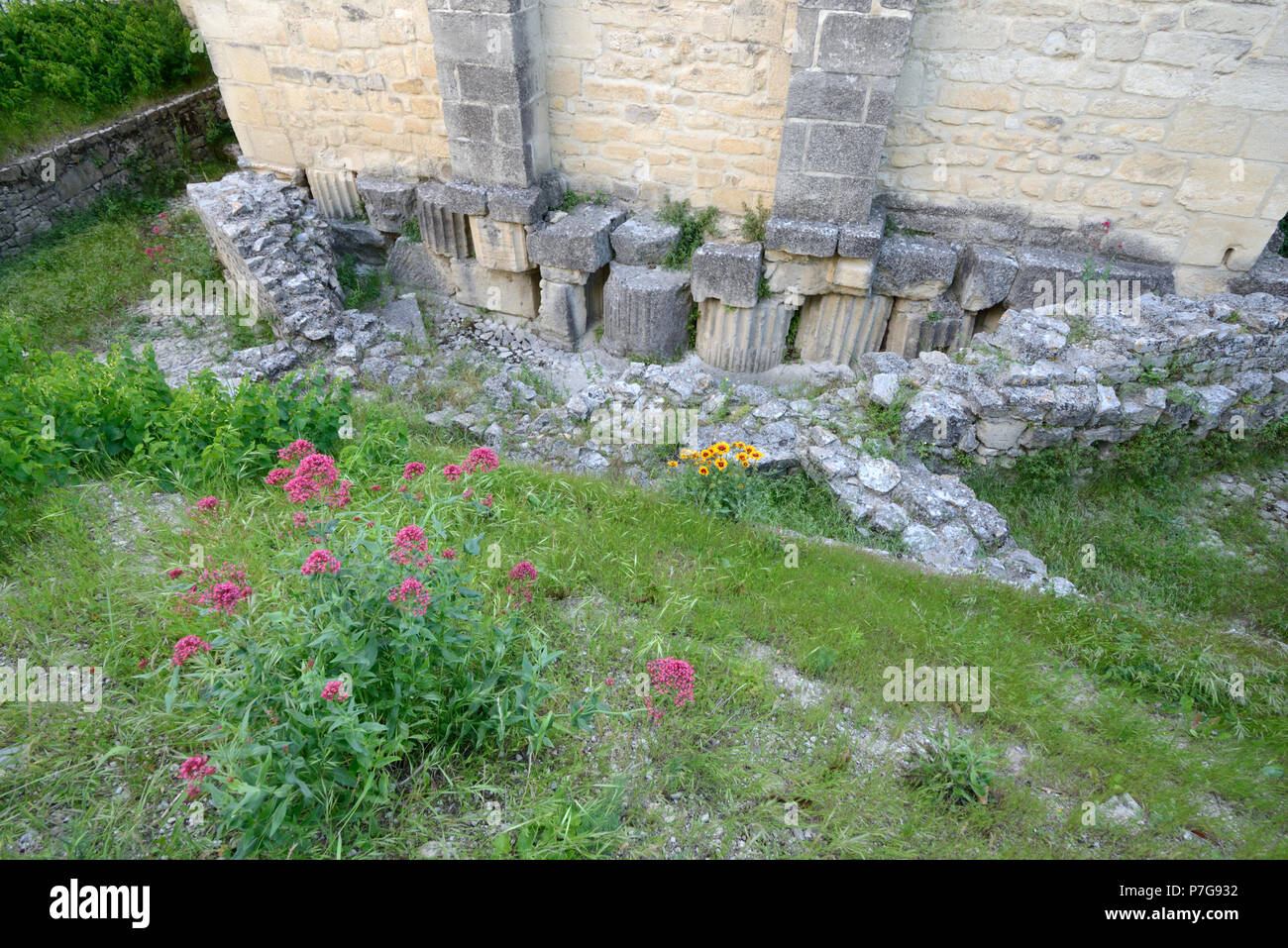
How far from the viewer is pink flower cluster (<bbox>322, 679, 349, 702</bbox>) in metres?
2.15

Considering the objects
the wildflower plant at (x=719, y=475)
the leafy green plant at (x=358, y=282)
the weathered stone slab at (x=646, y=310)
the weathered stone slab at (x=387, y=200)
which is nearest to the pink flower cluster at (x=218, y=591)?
the wildflower plant at (x=719, y=475)

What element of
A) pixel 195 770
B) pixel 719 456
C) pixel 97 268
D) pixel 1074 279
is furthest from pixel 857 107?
pixel 97 268

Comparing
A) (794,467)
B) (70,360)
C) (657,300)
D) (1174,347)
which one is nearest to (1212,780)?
(794,467)

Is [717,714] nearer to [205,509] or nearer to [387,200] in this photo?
[205,509]

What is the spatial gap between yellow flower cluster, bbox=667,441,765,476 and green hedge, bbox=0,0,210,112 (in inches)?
302

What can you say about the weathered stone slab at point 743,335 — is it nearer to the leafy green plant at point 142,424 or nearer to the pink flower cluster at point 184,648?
the leafy green plant at point 142,424

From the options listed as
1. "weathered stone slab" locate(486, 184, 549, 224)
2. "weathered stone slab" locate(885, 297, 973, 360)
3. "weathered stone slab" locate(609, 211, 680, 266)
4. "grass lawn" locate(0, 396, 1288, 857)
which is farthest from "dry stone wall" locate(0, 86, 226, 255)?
"weathered stone slab" locate(885, 297, 973, 360)

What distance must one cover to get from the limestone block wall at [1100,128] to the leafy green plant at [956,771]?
14.1 feet

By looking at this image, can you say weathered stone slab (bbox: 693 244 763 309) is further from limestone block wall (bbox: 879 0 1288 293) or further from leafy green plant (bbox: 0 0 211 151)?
leafy green plant (bbox: 0 0 211 151)

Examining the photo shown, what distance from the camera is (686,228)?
6.16 m

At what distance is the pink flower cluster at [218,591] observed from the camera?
232 cm

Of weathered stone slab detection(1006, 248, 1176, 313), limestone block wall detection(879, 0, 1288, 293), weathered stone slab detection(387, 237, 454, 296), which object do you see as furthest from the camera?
weathered stone slab detection(387, 237, 454, 296)

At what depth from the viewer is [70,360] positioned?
4543 mm

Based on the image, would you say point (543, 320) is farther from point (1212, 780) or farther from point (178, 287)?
point (1212, 780)
